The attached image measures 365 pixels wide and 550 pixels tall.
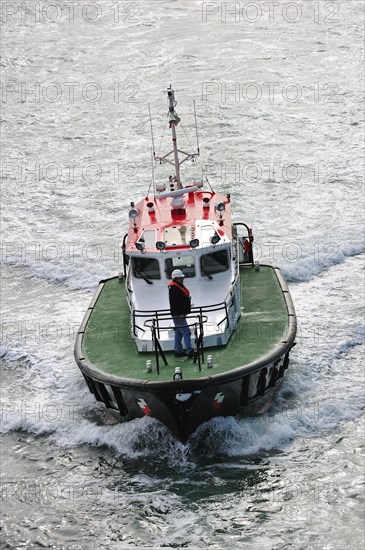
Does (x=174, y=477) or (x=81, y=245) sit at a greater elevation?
(x=81, y=245)

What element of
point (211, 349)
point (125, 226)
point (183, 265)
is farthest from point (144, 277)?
point (125, 226)

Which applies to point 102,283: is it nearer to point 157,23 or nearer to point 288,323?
point 288,323

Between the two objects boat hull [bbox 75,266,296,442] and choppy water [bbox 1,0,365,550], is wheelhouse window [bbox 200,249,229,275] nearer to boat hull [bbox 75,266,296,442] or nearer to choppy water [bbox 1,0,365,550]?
boat hull [bbox 75,266,296,442]

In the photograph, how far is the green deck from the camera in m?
14.5

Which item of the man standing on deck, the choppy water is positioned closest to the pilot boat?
the man standing on deck

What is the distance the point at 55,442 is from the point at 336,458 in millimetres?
4493

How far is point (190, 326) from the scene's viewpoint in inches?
599

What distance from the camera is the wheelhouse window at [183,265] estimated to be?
16.2m

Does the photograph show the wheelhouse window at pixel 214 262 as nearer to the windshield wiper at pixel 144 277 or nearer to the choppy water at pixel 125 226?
the windshield wiper at pixel 144 277

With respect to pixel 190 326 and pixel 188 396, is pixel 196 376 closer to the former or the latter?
pixel 188 396

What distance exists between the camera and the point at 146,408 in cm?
1455

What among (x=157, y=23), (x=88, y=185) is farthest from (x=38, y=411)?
(x=157, y=23)

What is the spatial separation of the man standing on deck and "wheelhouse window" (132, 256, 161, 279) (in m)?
1.62

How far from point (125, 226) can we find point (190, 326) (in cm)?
871
